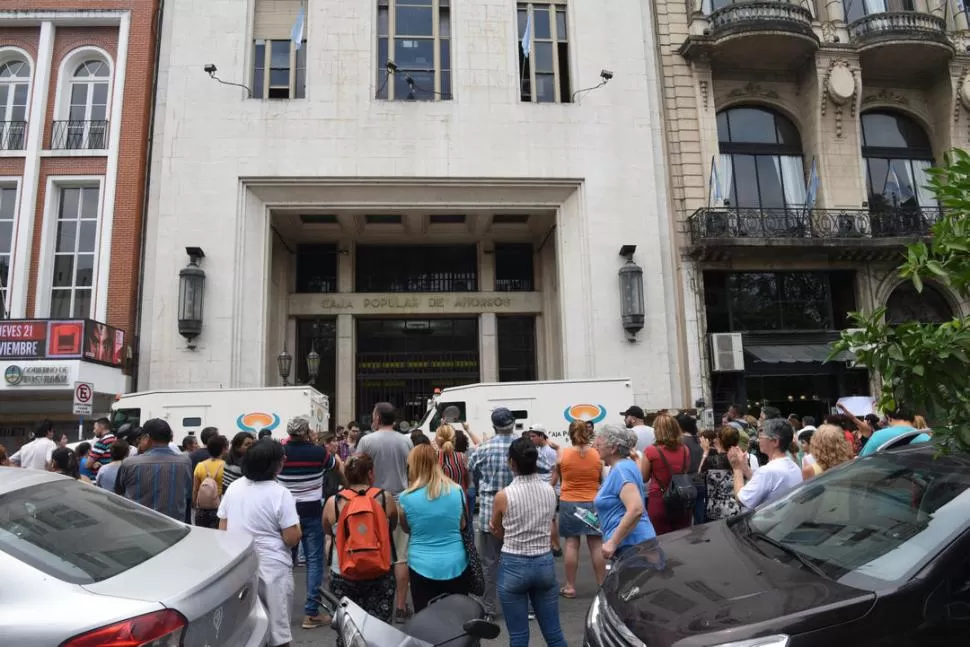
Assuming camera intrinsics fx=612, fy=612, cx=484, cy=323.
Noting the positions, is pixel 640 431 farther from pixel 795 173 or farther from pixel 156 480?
pixel 795 173

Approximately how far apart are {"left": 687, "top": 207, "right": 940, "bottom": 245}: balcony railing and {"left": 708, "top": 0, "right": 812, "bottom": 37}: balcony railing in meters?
5.61

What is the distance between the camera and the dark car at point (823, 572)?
2.63m

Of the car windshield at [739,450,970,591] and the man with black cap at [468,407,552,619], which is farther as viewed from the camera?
the man with black cap at [468,407,552,619]

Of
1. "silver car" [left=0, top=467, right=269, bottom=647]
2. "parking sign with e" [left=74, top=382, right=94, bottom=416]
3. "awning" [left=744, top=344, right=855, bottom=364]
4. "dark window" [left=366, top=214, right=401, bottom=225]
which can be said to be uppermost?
"dark window" [left=366, top=214, right=401, bottom=225]

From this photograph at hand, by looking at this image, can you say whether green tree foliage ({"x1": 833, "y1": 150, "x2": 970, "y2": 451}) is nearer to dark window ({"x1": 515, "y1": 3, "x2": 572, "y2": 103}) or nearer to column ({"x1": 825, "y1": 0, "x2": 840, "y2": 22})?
dark window ({"x1": 515, "y1": 3, "x2": 572, "y2": 103})

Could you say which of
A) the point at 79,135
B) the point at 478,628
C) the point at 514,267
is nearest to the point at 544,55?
the point at 514,267

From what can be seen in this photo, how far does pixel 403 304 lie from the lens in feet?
73.0

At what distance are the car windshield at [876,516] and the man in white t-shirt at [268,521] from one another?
127 inches

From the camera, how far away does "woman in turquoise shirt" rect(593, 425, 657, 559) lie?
179 inches

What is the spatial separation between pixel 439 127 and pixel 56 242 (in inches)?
479

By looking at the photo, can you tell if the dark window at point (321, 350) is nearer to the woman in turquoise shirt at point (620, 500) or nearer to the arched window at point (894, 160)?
the woman in turquoise shirt at point (620, 500)

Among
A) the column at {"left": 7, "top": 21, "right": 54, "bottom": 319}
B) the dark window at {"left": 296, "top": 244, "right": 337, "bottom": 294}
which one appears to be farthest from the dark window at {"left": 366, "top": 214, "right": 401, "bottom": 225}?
the column at {"left": 7, "top": 21, "right": 54, "bottom": 319}

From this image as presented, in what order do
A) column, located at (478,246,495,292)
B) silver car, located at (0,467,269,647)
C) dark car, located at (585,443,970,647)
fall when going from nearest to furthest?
silver car, located at (0,467,269,647), dark car, located at (585,443,970,647), column, located at (478,246,495,292)

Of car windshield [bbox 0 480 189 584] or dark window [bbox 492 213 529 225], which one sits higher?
dark window [bbox 492 213 529 225]
